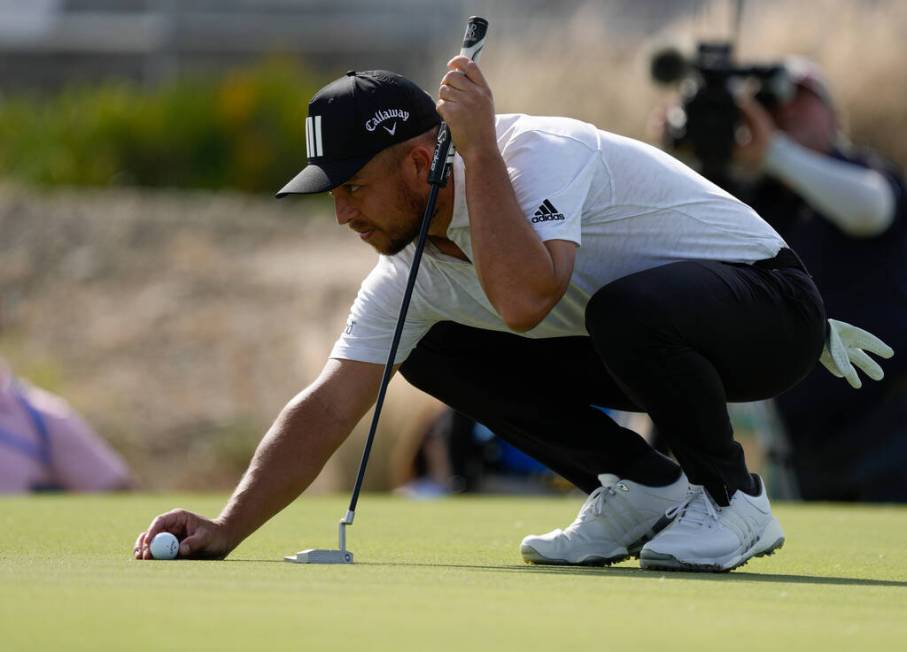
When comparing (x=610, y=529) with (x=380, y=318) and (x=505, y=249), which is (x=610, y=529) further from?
(x=505, y=249)

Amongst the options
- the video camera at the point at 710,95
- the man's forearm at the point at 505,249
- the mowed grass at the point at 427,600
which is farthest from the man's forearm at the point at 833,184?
the man's forearm at the point at 505,249

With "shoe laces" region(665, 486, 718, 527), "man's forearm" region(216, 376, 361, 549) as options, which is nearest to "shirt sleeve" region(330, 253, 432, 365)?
"man's forearm" region(216, 376, 361, 549)

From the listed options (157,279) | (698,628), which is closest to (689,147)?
(698,628)

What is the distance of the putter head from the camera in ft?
12.7

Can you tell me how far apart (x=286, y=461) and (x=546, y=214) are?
892 mm

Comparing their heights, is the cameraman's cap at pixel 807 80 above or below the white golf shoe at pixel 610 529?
above

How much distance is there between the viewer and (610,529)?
166 inches

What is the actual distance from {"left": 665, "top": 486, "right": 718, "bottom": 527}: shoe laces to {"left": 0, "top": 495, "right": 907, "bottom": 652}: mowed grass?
6.0 inches

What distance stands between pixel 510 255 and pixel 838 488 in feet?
16.0

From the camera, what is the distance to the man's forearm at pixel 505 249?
144 inches

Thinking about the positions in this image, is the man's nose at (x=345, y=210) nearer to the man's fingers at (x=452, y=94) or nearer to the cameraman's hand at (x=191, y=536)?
the man's fingers at (x=452, y=94)

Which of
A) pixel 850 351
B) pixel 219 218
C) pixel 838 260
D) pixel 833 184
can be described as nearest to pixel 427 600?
pixel 850 351

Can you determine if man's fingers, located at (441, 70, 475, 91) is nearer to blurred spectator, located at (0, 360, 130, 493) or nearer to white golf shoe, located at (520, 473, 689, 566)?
white golf shoe, located at (520, 473, 689, 566)

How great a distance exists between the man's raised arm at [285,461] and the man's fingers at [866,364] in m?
1.20
